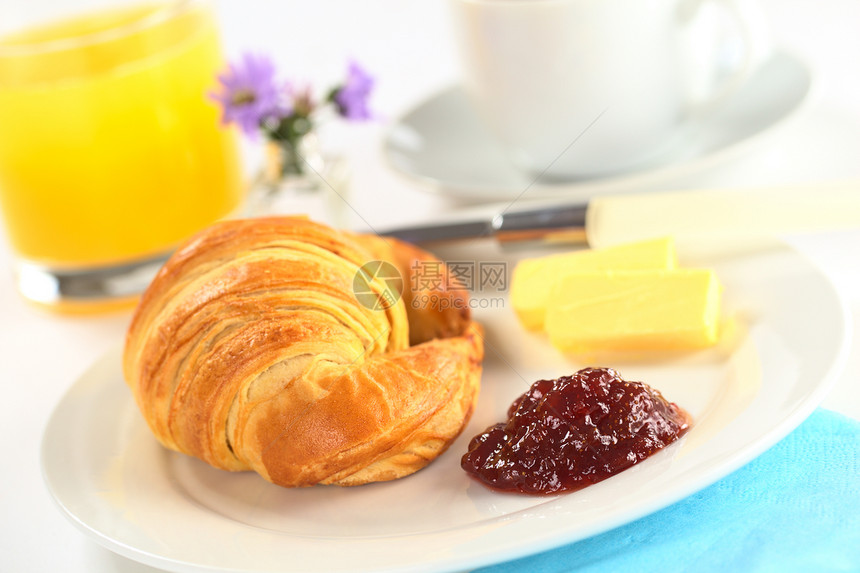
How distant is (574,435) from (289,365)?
47cm

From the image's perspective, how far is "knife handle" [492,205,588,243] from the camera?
1.99 m

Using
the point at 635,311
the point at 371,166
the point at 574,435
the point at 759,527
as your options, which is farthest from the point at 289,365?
the point at 371,166

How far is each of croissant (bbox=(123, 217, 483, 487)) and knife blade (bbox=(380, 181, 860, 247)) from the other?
0.51 m

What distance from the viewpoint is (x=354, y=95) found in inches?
94.4

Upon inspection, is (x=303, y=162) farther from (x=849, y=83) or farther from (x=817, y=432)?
(x=849, y=83)

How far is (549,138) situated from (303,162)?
0.66 m

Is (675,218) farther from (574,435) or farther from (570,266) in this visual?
(574,435)

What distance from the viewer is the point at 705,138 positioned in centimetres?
243

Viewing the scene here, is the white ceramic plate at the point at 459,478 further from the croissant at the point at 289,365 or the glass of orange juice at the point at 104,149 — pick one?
the glass of orange juice at the point at 104,149

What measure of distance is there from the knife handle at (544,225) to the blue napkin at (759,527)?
77 centimetres

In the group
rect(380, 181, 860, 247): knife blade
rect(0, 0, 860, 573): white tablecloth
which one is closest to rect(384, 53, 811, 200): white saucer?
rect(0, 0, 860, 573): white tablecloth

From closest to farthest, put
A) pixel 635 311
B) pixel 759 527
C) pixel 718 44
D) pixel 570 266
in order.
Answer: pixel 759 527 → pixel 635 311 → pixel 570 266 → pixel 718 44

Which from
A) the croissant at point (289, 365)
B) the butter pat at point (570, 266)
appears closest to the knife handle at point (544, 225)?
the butter pat at point (570, 266)

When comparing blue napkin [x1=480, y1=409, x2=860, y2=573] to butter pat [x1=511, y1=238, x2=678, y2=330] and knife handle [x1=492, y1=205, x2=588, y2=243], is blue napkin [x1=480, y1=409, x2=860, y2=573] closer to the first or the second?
butter pat [x1=511, y1=238, x2=678, y2=330]
